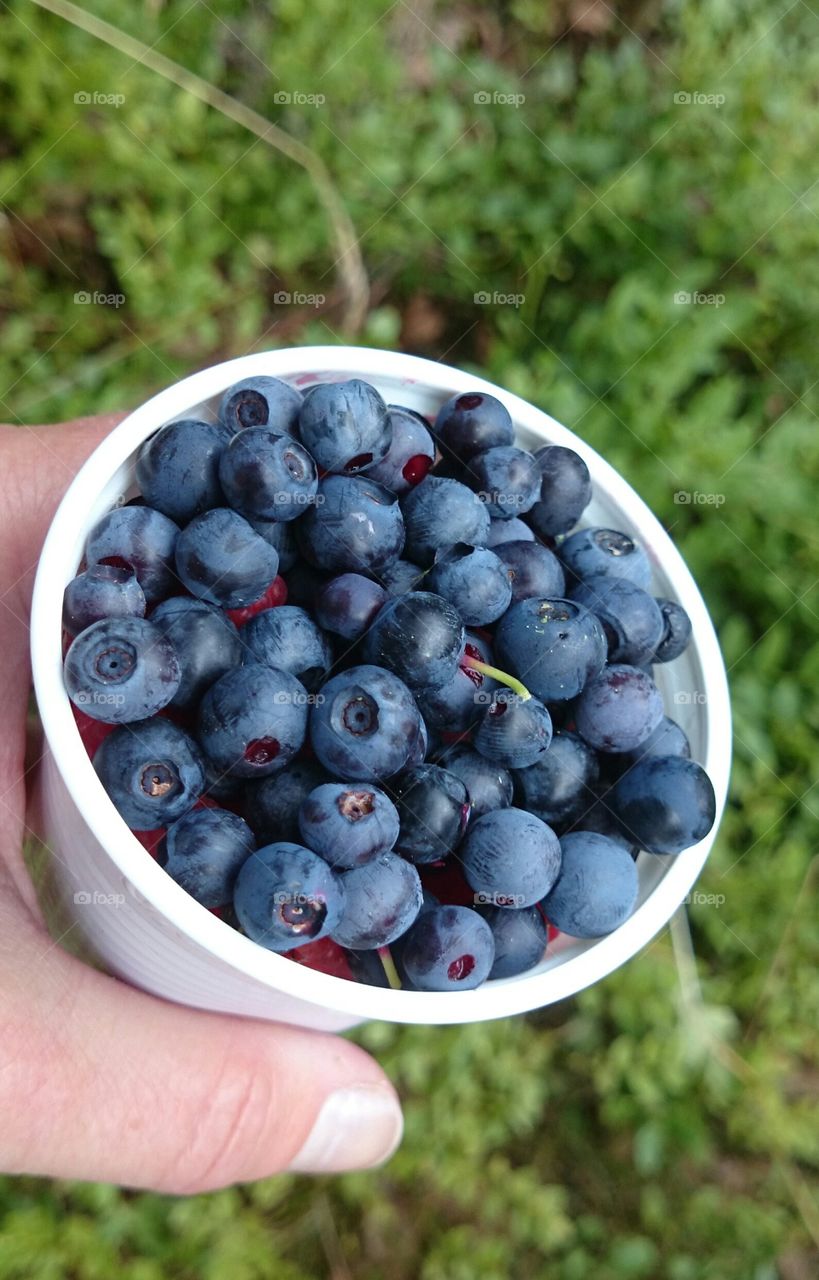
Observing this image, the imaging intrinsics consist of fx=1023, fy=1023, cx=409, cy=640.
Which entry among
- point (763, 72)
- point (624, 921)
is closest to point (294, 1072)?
point (624, 921)

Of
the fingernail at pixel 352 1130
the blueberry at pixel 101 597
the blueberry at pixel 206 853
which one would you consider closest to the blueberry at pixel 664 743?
the blueberry at pixel 206 853

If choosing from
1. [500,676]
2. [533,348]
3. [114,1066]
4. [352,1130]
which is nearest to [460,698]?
[500,676]

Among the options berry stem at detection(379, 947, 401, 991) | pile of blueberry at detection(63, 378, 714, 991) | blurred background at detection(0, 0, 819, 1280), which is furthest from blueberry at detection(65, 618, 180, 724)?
blurred background at detection(0, 0, 819, 1280)

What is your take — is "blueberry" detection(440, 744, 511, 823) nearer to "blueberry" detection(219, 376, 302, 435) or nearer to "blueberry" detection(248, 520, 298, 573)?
"blueberry" detection(248, 520, 298, 573)

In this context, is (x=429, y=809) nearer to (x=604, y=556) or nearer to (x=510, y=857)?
(x=510, y=857)

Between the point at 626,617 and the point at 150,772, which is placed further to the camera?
the point at 626,617

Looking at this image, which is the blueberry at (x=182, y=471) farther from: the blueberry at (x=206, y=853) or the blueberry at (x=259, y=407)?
the blueberry at (x=206, y=853)

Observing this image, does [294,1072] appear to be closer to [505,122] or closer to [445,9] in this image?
[505,122]
